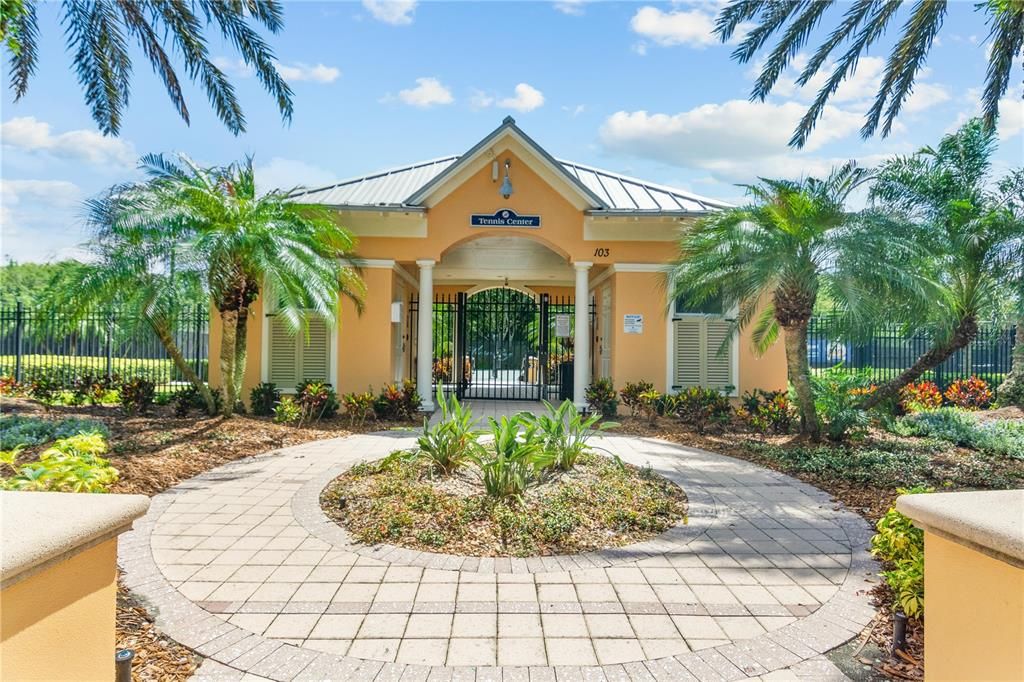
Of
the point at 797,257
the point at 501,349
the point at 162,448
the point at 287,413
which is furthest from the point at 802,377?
the point at 162,448

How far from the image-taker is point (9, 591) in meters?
1.77

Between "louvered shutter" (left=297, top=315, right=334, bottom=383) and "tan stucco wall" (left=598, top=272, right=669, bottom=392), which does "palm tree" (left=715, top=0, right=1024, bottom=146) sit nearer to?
"tan stucco wall" (left=598, top=272, right=669, bottom=392)

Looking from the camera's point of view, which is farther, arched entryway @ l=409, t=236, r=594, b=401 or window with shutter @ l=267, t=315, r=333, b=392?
arched entryway @ l=409, t=236, r=594, b=401

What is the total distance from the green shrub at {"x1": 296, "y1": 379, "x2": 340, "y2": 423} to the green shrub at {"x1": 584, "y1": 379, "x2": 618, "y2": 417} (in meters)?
5.05

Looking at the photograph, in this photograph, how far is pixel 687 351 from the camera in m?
12.6

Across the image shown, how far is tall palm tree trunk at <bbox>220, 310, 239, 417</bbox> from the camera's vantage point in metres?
9.95

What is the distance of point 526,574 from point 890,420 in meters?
9.12

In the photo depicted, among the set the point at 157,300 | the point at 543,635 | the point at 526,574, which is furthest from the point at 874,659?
the point at 157,300

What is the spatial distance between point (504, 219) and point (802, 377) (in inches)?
250

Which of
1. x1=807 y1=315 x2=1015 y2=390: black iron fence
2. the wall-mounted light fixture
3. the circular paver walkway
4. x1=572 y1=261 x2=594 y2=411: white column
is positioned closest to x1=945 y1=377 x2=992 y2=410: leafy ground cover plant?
x1=807 y1=315 x2=1015 y2=390: black iron fence

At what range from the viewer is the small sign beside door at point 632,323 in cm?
1240

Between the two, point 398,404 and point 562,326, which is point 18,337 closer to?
point 398,404

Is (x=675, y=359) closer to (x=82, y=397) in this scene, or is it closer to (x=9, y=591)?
(x=9, y=591)

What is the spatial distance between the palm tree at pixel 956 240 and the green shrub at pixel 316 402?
31.0 ft
